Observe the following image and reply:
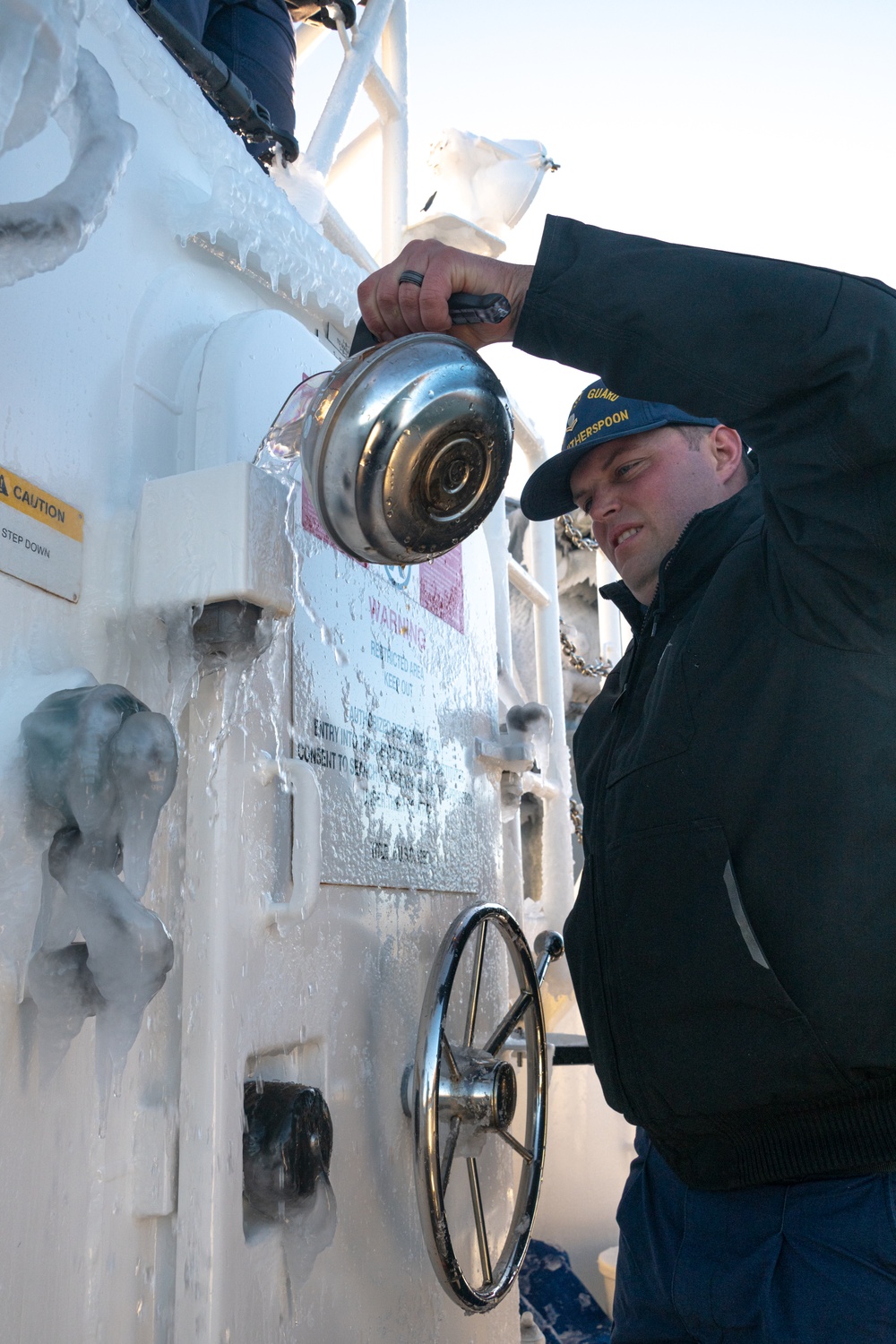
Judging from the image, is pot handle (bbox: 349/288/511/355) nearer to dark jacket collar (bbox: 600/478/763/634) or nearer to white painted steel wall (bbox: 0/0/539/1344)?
white painted steel wall (bbox: 0/0/539/1344)

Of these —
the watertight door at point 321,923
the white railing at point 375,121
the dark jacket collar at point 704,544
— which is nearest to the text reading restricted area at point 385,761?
the watertight door at point 321,923

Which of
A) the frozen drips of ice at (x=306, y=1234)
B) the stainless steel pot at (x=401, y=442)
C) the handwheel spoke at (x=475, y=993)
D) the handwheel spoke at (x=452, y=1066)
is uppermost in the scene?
the stainless steel pot at (x=401, y=442)

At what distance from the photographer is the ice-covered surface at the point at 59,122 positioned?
0.73 meters

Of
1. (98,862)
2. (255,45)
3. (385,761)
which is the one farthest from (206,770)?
(255,45)

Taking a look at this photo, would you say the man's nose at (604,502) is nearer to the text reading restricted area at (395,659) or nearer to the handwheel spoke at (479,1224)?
the text reading restricted area at (395,659)

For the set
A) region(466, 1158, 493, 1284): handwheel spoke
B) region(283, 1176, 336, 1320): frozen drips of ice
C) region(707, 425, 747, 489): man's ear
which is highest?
region(707, 425, 747, 489): man's ear

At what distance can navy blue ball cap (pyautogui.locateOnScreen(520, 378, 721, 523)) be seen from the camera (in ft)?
5.05

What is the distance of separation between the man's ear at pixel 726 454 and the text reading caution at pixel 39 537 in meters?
0.98

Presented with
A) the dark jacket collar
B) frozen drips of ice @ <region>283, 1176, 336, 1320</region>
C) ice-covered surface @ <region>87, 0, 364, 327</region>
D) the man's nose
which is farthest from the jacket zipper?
ice-covered surface @ <region>87, 0, 364, 327</region>

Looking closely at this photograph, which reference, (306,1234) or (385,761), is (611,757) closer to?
(385,761)

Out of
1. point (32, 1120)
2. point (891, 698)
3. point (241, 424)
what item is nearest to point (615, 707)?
point (891, 698)

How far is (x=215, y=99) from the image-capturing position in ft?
4.55

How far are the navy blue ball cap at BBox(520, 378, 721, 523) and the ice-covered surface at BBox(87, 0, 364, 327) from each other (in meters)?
0.45

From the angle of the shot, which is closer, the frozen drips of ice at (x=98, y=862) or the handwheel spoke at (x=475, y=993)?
the frozen drips of ice at (x=98, y=862)
